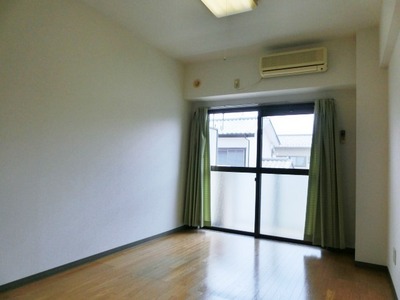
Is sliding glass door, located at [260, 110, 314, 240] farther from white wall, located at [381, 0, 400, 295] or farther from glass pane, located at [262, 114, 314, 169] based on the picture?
white wall, located at [381, 0, 400, 295]

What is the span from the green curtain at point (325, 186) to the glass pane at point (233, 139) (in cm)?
95

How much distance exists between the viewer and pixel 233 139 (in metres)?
4.52

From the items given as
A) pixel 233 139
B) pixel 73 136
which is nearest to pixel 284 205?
pixel 233 139

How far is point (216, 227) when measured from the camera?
4.53 metres

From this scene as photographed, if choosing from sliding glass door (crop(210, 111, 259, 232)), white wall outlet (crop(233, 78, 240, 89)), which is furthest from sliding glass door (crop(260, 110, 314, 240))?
white wall outlet (crop(233, 78, 240, 89))

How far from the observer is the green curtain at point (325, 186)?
3461 millimetres

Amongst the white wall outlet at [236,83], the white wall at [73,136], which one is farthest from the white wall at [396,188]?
the white wall at [73,136]

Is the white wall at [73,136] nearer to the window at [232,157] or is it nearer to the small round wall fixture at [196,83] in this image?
the small round wall fixture at [196,83]

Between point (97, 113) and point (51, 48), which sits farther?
point (97, 113)

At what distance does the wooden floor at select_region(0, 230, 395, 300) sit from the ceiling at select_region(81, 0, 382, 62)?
2719 mm

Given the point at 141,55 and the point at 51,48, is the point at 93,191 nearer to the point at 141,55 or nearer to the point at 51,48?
the point at 51,48

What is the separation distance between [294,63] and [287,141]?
1.12 meters

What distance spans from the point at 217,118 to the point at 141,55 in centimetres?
166

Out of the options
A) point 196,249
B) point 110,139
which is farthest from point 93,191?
point 196,249
